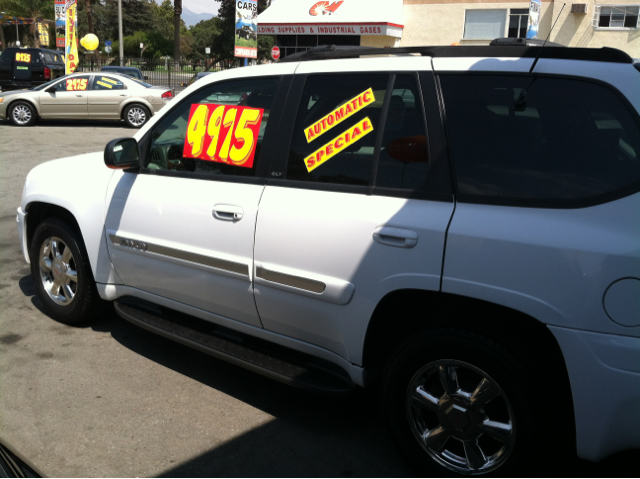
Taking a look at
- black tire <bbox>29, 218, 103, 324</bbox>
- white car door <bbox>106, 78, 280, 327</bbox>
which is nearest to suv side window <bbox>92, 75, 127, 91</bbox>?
black tire <bbox>29, 218, 103, 324</bbox>

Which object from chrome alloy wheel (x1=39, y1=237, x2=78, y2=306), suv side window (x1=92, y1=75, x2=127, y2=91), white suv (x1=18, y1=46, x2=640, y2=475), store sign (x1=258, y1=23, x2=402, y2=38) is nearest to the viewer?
white suv (x1=18, y1=46, x2=640, y2=475)

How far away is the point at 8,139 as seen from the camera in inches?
579

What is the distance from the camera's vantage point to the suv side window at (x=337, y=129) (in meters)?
3.00

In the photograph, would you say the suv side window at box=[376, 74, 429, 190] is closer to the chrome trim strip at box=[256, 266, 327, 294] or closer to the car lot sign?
the chrome trim strip at box=[256, 266, 327, 294]

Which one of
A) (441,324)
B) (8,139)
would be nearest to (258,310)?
(441,324)

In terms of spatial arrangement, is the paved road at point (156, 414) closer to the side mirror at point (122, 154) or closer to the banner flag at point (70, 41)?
the side mirror at point (122, 154)

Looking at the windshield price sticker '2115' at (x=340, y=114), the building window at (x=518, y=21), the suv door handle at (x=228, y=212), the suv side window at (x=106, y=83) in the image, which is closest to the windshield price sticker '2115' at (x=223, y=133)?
the suv door handle at (x=228, y=212)

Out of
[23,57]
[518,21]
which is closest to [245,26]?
[23,57]

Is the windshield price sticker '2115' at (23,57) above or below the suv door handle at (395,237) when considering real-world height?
above

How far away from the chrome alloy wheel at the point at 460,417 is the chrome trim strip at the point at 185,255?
1.12 meters

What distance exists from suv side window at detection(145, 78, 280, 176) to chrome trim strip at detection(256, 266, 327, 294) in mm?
561

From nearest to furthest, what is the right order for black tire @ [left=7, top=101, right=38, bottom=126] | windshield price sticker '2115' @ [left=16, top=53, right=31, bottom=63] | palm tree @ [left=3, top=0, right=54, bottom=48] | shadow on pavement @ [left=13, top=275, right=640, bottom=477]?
1. shadow on pavement @ [left=13, top=275, right=640, bottom=477]
2. black tire @ [left=7, top=101, right=38, bottom=126]
3. windshield price sticker '2115' @ [left=16, top=53, right=31, bottom=63]
4. palm tree @ [left=3, top=0, right=54, bottom=48]

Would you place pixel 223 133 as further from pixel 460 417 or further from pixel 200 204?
pixel 460 417

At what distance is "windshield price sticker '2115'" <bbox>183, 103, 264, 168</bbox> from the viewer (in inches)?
135
